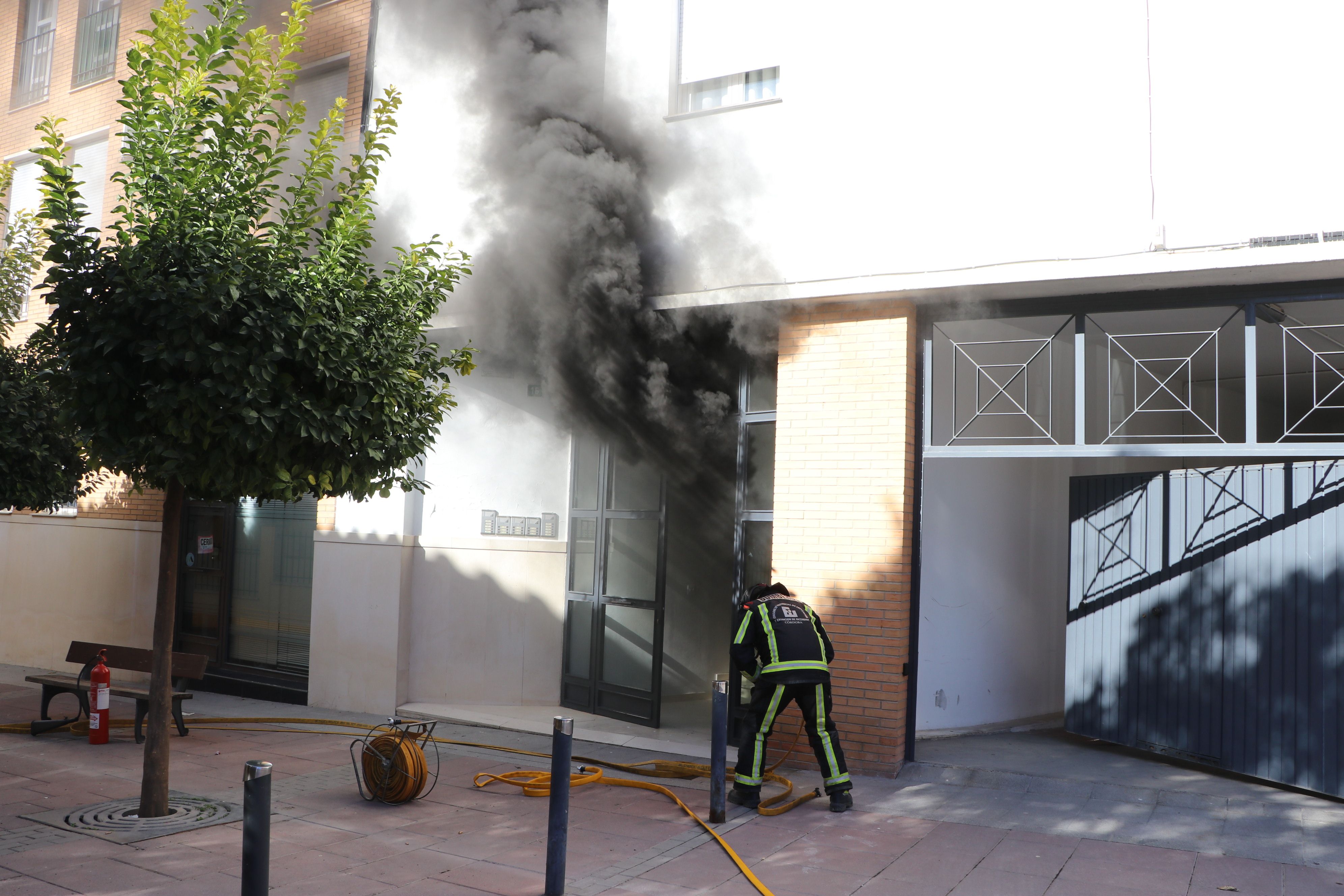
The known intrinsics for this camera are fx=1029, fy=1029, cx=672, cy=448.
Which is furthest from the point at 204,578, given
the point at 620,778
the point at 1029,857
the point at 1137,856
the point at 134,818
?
the point at 1137,856

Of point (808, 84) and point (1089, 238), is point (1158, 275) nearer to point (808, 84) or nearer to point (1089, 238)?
point (1089, 238)

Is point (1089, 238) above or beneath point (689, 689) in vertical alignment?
above

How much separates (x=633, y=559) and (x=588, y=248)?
2897mm

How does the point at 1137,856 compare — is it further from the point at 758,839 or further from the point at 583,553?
the point at 583,553

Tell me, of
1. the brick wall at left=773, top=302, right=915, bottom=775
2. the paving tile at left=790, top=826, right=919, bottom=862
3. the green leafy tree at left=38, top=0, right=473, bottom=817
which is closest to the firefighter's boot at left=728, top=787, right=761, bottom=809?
the paving tile at left=790, top=826, right=919, bottom=862

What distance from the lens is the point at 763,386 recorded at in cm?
824

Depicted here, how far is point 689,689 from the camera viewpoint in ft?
33.4

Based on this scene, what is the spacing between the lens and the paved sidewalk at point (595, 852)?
497cm

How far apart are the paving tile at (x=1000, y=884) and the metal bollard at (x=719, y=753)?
1429mm

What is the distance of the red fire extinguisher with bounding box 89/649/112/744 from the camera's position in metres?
8.07

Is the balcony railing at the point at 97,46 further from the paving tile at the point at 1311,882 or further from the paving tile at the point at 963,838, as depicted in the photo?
the paving tile at the point at 1311,882

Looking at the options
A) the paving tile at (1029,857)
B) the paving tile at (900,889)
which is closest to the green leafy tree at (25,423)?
the paving tile at (900,889)

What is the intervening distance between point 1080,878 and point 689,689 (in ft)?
17.8

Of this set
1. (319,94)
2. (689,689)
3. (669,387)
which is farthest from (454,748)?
(319,94)
